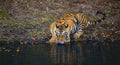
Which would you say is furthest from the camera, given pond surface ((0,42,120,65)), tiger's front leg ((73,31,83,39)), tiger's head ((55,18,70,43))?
tiger's front leg ((73,31,83,39))

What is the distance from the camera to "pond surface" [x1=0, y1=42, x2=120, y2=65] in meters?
11.0

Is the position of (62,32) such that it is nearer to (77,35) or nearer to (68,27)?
(68,27)

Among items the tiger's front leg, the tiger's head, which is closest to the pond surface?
the tiger's head

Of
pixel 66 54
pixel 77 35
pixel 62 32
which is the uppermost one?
pixel 62 32

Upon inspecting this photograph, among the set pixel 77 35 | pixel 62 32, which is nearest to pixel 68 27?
pixel 62 32

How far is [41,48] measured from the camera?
12570 mm

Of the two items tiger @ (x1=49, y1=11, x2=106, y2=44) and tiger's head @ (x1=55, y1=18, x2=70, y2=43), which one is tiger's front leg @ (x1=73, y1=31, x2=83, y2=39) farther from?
tiger's head @ (x1=55, y1=18, x2=70, y2=43)

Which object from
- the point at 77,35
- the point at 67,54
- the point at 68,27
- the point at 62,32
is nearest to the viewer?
the point at 67,54

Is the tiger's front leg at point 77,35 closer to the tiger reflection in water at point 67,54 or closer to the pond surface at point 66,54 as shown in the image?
the pond surface at point 66,54

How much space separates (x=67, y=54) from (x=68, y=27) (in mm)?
1784

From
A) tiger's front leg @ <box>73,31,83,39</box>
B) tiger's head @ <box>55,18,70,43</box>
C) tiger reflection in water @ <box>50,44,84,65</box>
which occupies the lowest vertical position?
tiger reflection in water @ <box>50,44,84,65</box>

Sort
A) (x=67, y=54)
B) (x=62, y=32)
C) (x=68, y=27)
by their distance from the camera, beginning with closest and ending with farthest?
1. (x=67, y=54)
2. (x=62, y=32)
3. (x=68, y=27)

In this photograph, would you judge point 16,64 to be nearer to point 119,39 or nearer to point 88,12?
point 119,39

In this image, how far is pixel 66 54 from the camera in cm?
1184
